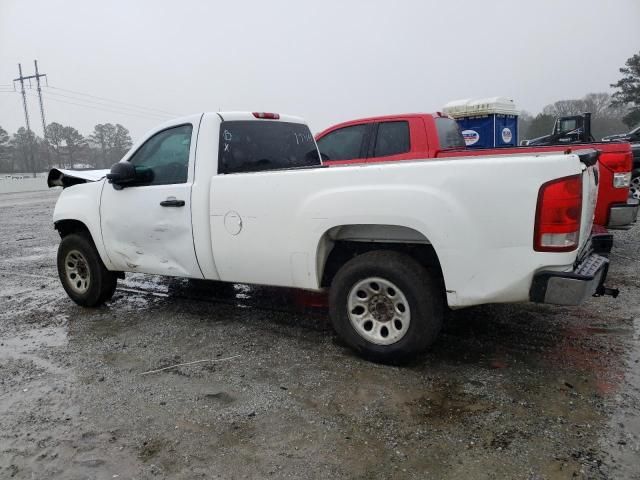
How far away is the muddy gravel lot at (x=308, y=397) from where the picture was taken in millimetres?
2518

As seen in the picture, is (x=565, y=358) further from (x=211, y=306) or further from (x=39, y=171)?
(x=39, y=171)

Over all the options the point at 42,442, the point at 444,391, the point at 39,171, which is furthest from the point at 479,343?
the point at 39,171

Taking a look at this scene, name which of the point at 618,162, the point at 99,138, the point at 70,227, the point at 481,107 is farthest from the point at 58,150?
the point at 618,162

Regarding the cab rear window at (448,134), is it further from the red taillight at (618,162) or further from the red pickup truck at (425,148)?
the red taillight at (618,162)

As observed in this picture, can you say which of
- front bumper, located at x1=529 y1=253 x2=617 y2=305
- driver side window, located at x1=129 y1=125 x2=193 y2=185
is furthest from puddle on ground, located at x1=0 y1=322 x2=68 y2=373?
front bumper, located at x1=529 y1=253 x2=617 y2=305

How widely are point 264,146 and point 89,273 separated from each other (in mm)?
2344

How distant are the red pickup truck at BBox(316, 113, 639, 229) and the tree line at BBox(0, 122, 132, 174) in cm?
4680

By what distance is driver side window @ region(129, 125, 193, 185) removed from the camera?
445 cm

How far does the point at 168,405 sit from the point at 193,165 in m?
2.06

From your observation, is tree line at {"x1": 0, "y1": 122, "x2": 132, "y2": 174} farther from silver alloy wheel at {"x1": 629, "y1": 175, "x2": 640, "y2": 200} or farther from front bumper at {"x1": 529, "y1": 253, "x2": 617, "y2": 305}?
front bumper at {"x1": 529, "y1": 253, "x2": 617, "y2": 305}

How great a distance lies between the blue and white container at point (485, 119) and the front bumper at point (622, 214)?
6971 millimetres

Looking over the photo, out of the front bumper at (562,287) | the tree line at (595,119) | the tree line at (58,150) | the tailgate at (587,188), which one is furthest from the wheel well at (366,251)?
the tree line at (58,150)

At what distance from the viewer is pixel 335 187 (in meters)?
3.46

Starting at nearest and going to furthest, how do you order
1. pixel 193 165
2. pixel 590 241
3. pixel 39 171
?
pixel 590 241 → pixel 193 165 → pixel 39 171
